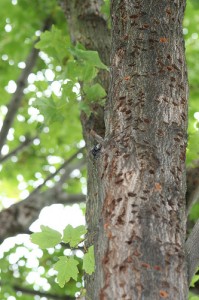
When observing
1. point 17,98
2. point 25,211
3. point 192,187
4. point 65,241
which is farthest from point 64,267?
point 17,98

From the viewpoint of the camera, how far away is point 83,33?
3463mm

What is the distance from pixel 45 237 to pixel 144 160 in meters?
0.57

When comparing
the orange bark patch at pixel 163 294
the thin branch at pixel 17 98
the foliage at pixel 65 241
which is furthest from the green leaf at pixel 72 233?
the thin branch at pixel 17 98

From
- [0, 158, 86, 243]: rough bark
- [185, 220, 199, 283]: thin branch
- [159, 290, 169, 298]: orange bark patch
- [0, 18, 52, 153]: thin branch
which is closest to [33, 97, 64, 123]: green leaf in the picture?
[185, 220, 199, 283]: thin branch

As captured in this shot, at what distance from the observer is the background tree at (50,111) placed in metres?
2.85

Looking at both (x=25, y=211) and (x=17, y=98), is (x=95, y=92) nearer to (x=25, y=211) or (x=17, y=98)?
(x=25, y=211)

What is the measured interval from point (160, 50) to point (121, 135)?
19.9 inches

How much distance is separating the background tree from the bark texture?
22cm

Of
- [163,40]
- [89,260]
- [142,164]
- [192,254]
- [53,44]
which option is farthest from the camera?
[53,44]

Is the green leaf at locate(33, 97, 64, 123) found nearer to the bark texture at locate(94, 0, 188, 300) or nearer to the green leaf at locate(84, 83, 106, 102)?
the green leaf at locate(84, 83, 106, 102)

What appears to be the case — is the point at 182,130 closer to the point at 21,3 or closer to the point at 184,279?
the point at 184,279

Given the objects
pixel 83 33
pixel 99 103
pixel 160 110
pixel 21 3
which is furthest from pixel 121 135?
pixel 21 3

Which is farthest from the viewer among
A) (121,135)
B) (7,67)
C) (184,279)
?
(7,67)

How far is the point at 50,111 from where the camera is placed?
112 inches
